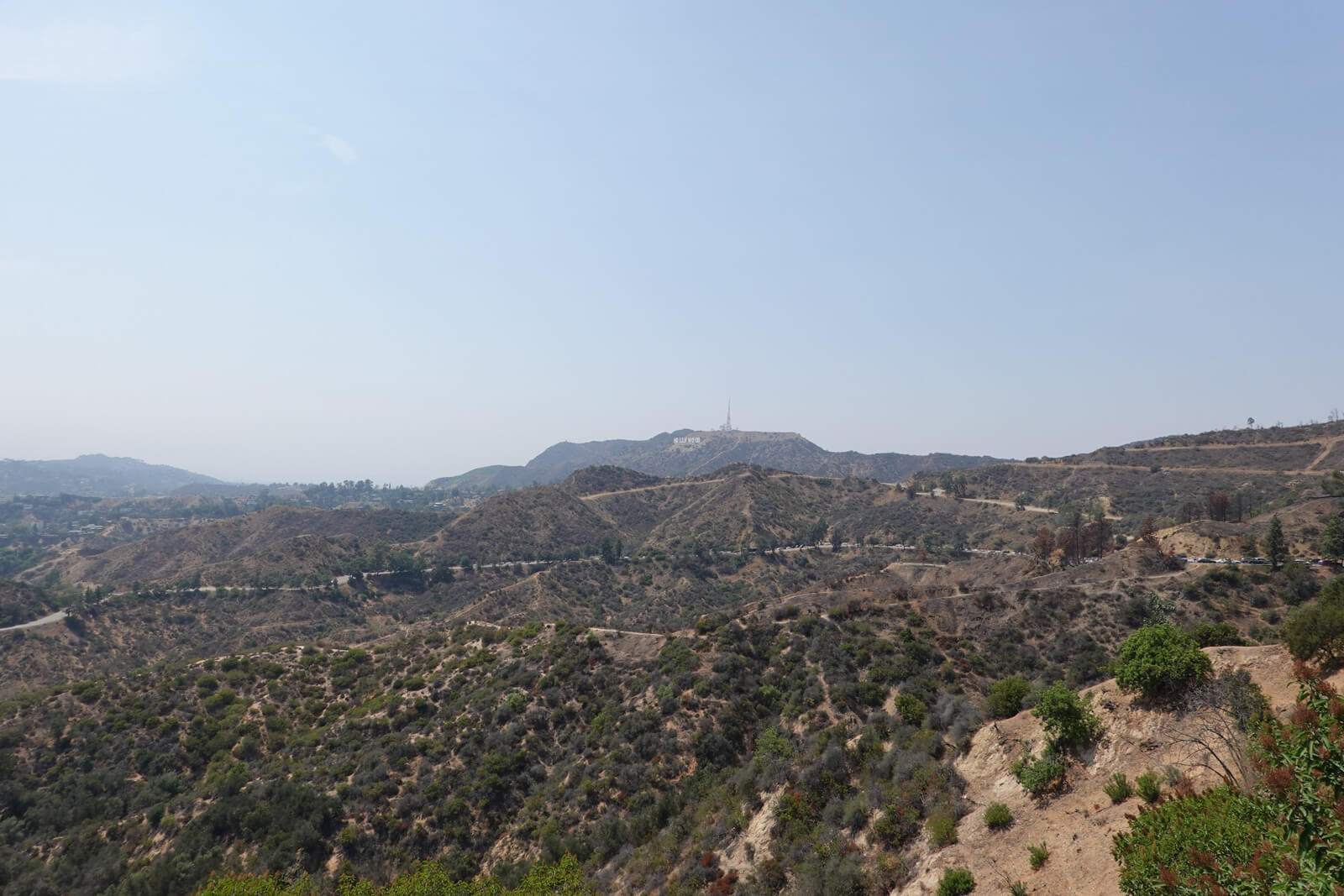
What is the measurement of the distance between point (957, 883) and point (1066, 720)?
6207 mm

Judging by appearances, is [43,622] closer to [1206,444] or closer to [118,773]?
[118,773]

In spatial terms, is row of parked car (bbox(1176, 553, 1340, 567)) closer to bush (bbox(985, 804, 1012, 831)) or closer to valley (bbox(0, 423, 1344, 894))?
valley (bbox(0, 423, 1344, 894))

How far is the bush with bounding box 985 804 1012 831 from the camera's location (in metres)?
14.8

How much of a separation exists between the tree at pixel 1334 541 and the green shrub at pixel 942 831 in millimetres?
57695

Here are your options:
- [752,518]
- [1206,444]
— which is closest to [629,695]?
[752,518]

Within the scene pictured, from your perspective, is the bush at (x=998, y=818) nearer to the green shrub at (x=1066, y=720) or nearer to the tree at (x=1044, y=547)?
the green shrub at (x=1066, y=720)

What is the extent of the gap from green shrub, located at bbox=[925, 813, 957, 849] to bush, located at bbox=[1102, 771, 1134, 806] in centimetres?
395

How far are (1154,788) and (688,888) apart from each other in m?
14.1

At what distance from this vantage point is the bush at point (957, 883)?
43.1 ft

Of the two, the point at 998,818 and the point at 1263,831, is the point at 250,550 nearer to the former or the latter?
the point at 998,818

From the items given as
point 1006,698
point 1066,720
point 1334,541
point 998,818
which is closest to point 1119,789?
point 1066,720

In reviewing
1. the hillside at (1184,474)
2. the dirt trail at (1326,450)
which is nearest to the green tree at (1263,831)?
the hillside at (1184,474)

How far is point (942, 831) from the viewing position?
1520 centimetres

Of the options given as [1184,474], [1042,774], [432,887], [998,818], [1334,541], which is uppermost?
[1184,474]
